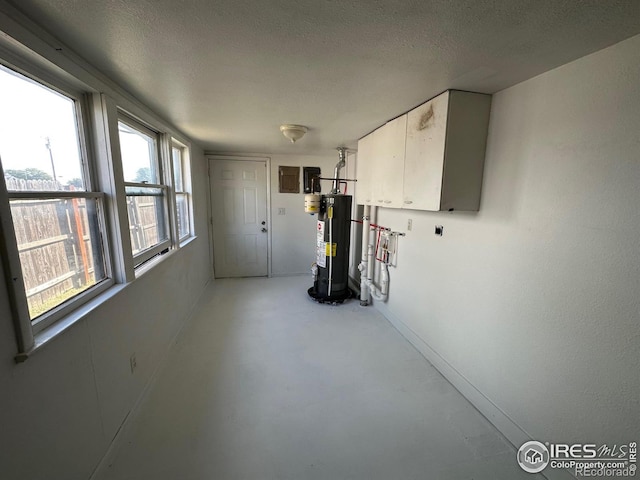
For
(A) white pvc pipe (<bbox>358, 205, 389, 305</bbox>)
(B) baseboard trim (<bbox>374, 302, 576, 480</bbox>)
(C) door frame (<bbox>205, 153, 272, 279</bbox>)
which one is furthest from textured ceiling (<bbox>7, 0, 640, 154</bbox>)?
(C) door frame (<bbox>205, 153, 272, 279</bbox>)

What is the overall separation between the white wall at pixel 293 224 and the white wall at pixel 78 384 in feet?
7.94

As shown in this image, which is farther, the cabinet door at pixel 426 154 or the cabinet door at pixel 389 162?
the cabinet door at pixel 389 162

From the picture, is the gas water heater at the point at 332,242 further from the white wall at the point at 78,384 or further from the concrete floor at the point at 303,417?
the white wall at the point at 78,384

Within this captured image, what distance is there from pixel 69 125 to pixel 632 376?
9.42 feet

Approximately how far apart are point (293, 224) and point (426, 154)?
115 inches

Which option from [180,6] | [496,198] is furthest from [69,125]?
[496,198]

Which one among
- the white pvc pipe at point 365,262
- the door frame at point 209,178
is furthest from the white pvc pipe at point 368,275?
the door frame at point 209,178

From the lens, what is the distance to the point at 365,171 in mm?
2951

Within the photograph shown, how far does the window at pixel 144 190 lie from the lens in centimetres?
191

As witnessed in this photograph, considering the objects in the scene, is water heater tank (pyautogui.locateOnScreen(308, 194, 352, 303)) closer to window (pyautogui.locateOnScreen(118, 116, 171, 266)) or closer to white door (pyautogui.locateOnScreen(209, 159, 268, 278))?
white door (pyautogui.locateOnScreen(209, 159, 268, 278))

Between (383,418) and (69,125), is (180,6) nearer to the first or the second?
(69,125)

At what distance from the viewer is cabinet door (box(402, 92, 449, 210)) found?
5.71ft

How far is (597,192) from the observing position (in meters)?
1.21

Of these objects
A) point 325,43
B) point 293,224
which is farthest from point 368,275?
point 325,43
